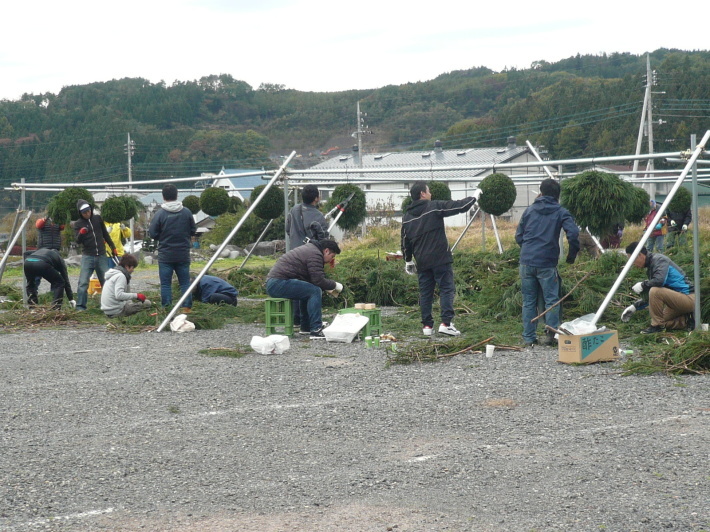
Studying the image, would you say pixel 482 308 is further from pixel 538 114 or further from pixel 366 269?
pixel 538 114

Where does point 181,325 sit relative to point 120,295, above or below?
below

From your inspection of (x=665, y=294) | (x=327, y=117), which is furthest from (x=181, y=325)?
(x=327, y=117)

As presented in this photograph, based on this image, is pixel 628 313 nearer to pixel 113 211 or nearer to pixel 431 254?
pixel 431 254

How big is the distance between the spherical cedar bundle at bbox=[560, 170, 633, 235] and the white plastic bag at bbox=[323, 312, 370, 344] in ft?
11.3

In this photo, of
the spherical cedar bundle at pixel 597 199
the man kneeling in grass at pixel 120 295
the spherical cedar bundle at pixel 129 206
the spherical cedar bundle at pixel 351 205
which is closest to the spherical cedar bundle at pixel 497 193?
the spherical cedar bundle at pixel 597 199

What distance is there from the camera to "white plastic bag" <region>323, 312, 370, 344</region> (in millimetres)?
10102

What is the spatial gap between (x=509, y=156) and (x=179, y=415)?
159 ft

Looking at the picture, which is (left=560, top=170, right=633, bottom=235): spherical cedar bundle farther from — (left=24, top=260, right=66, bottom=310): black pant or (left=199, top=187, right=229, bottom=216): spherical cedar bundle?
(left=24, top=260, right=66, bottom=310): black pant

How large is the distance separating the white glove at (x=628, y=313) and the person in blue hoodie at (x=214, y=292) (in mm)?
6074

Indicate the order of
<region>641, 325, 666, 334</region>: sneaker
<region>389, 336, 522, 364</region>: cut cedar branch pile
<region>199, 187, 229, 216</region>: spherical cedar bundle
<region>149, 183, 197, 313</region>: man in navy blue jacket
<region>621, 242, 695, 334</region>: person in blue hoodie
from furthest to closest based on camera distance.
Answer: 1. <region>199, 187, 229, 216</region>: spherical cedar bundle
2. <region>149, 183, 197, 313</region>: man in navy blue jacket
3. <region>641, 325, 666, 334</region>: sneaker
4. <region>621, 242, 695, 334</region>: person in blue hoodie
5. <region>389, 336, 522, 364</region>: cut cedar branch pile

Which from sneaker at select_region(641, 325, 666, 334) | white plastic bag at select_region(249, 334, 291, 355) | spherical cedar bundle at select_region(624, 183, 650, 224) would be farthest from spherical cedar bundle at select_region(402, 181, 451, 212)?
white plastic bag at select_region(249, 334, 291, 355)

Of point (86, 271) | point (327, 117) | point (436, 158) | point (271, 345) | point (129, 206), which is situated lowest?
point (271, 345)

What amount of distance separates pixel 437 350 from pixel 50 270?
24.2 feet

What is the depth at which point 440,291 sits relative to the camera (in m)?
10.4
